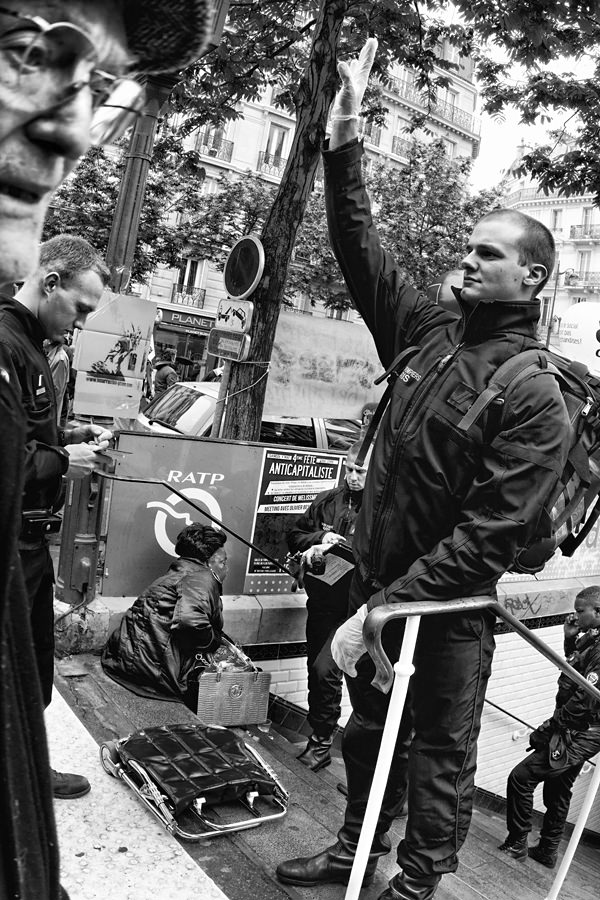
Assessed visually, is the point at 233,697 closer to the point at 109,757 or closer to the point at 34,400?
the point at 109,757

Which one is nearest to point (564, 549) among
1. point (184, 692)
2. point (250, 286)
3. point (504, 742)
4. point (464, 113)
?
point (184, 692)

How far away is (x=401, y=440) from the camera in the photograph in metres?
2.64

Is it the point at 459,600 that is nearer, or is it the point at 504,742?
the point at 459,600

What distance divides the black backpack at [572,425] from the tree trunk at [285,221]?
139 inches

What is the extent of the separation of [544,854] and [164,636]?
3.53 meters

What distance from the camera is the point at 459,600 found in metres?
2.49

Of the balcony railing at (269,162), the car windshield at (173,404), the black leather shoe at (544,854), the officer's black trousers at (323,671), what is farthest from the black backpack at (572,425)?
the balcony railing at (269,162)

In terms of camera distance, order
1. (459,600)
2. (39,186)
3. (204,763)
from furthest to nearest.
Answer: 1. (204,763)
2. (459,600)
3. (39,186)

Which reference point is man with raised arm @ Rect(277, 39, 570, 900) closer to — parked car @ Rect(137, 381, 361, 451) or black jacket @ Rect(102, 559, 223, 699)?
black jacket @ Rect(102, 559, 223, 699)

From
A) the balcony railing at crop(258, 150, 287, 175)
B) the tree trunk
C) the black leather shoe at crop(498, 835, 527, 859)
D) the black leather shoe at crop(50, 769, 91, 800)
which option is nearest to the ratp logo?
the tree trunk

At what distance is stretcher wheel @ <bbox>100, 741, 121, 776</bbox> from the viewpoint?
341 cm

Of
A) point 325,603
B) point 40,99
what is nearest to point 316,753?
point 325,603

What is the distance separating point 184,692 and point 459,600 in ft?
8.14

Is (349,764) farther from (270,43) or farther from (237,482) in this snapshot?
(270,43)
